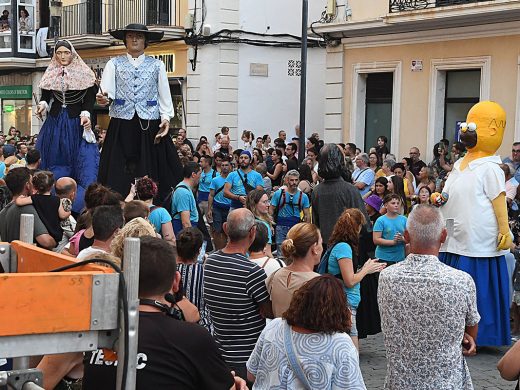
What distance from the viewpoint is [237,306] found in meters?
5.12

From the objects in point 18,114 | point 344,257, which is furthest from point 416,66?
point 18,114

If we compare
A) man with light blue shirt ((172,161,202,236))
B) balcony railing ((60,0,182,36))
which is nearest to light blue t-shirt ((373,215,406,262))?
man with light blue shirt ((172,161,202,236))

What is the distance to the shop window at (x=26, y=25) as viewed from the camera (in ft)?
98.8

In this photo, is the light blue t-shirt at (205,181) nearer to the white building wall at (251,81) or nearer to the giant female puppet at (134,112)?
the giant female puppet at (134,112)

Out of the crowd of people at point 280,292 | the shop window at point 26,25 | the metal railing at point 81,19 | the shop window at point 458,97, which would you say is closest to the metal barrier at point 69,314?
the crowd of people at point 280,292

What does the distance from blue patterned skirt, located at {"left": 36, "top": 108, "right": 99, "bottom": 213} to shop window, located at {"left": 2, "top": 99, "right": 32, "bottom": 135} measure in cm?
2258

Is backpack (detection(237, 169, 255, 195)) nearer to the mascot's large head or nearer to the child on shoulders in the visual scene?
the mascot's large head

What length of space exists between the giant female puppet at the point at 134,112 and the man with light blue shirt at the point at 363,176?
4.75 metres

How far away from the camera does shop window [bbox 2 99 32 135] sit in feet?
101

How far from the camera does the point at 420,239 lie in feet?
15.0

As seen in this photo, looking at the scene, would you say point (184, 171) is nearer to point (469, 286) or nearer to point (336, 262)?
point (336, 262)

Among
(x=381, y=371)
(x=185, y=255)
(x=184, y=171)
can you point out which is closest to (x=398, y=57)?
(x=184, y=171)

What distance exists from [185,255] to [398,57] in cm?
1290

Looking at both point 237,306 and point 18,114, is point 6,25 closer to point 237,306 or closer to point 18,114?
point 18,114
